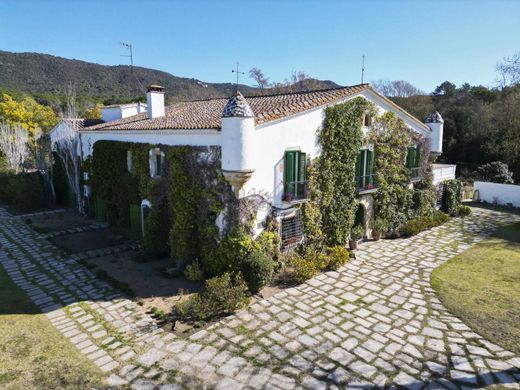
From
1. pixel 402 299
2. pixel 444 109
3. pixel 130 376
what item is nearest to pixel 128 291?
pixel 130 376

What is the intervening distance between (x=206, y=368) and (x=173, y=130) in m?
9.40

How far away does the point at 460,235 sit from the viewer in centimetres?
1938

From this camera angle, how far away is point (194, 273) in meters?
13.0

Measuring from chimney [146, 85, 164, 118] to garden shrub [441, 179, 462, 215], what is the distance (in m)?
19.5

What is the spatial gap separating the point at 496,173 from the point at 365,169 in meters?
21.6

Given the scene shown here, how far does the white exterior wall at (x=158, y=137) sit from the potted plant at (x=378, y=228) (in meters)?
10.1

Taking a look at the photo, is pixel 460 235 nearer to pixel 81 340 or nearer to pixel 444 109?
pixel 81 340

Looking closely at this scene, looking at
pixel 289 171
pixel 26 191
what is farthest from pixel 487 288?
pixel 26 191

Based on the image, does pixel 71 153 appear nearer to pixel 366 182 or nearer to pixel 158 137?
pixel 158 137

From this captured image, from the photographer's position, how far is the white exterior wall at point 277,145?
12695mm

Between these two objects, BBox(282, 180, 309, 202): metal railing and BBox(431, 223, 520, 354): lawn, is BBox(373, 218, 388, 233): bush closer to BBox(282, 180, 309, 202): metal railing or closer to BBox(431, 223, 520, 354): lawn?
BBox(431, 223, 520, 354): lawn

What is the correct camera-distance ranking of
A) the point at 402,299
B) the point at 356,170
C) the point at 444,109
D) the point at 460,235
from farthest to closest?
the point at 444,109
the point at 460,235
the point at 356,170
the point at 402,299

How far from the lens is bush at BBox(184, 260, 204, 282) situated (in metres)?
13.0

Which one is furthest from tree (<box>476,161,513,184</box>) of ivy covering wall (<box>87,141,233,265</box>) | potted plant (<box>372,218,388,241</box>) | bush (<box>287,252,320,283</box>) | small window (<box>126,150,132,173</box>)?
small window (<box>126,150,132,173</box>)
